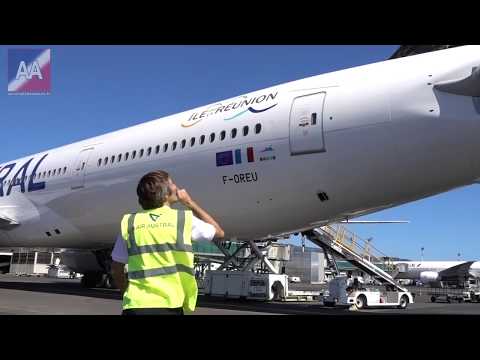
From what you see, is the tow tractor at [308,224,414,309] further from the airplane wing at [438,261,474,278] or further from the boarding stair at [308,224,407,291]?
the airplane wing at [438,261,474,278]

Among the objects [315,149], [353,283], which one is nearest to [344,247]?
[353,283]

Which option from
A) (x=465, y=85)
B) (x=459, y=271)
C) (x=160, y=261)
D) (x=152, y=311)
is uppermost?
(x=465, y=85)

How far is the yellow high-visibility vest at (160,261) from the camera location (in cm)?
279

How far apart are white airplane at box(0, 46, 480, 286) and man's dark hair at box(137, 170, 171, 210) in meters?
7.53

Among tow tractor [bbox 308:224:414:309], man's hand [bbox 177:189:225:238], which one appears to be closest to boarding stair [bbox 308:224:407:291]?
tow tractor [bbox 308:224:414:309]

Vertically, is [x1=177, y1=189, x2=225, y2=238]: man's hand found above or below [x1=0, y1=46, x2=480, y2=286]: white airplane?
below

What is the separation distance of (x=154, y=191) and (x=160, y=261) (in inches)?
14.9

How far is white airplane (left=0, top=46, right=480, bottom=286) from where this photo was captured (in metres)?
9.37

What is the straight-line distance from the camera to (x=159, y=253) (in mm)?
2820

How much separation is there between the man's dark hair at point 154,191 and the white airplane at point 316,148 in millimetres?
7528

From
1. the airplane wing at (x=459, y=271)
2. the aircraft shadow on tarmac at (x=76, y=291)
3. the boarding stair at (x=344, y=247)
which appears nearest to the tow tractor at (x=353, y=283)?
the boarding stair at (x=344, y=247)

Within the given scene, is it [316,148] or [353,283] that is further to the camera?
[353,283]

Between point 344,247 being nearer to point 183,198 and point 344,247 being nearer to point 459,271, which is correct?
point 183,198
